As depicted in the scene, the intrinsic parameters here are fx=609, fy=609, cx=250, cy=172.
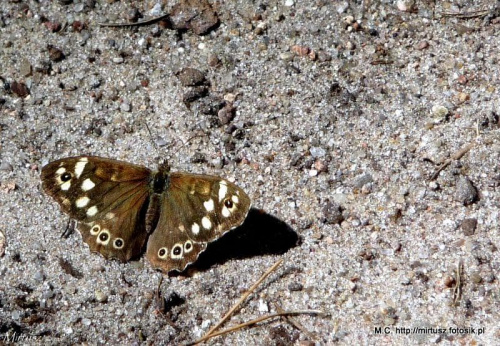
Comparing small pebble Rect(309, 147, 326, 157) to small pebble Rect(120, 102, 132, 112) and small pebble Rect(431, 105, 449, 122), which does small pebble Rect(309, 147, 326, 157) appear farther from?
small pebble Rect(120, 102, 132, 112)

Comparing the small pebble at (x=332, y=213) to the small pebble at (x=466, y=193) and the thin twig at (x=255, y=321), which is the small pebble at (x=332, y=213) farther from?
the small pebble at (x=466, y=193)

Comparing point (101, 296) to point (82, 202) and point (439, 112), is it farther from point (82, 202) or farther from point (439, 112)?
point (439, 112)

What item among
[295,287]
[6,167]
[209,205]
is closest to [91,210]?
[209,205]

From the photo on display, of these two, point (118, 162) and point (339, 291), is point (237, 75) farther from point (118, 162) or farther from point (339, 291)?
point (339, 291)

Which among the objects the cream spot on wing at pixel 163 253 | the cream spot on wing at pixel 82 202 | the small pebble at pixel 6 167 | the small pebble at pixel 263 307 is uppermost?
the cream spot on wing at pixel 82 202

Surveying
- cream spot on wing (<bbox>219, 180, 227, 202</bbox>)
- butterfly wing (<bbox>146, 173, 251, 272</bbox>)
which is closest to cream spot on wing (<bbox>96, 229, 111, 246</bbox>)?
butterfly wing (<bbox>146, 173, 251, 272</bbox>)

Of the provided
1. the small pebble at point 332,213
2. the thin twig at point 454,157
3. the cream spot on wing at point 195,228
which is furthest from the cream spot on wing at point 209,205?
the thin twig at point 454,157

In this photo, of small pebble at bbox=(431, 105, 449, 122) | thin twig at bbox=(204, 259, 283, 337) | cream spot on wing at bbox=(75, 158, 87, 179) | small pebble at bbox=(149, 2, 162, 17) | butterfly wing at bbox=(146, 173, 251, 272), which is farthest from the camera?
small pebble at bbox=(149, 2, 162, 17)
